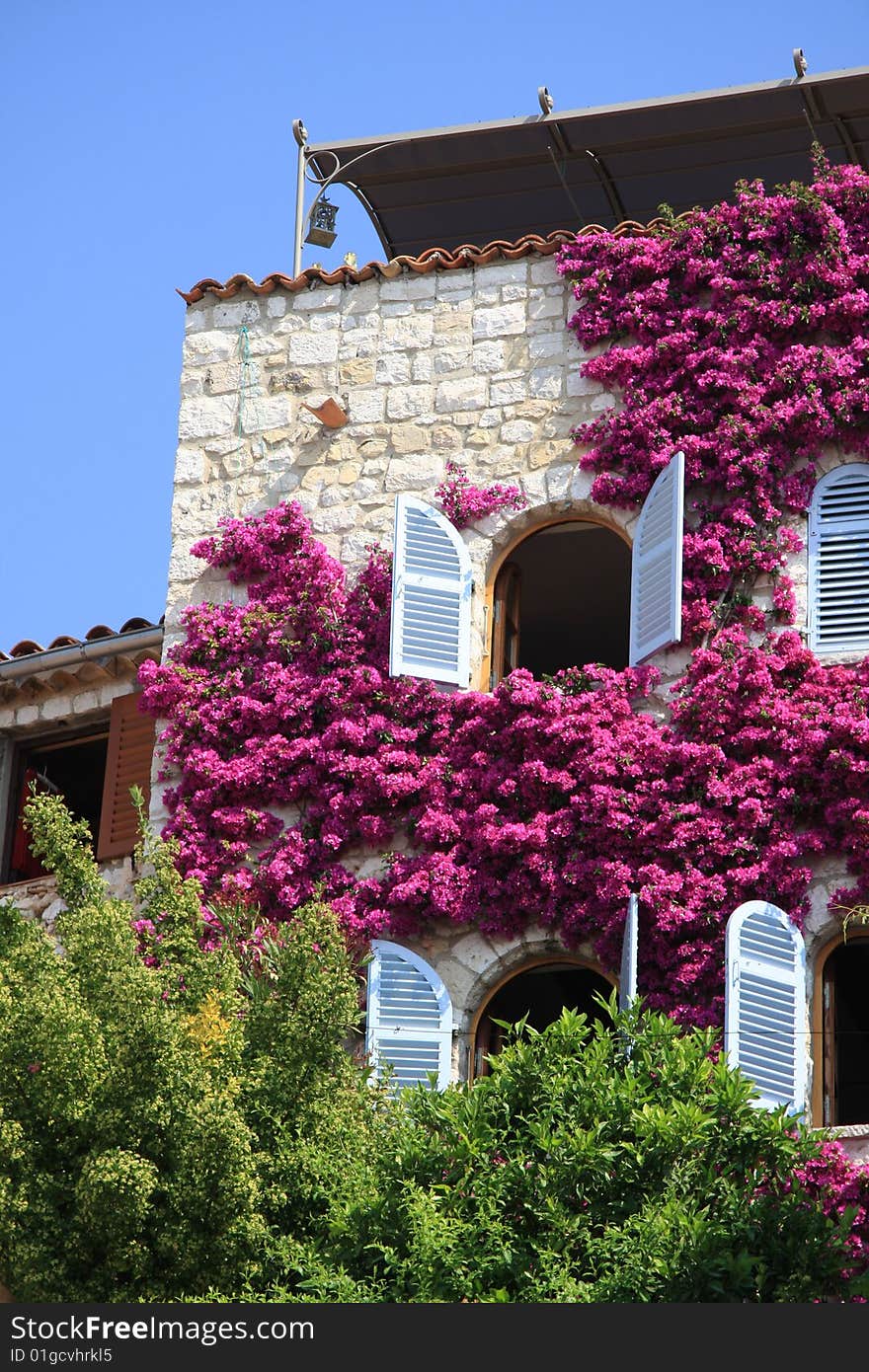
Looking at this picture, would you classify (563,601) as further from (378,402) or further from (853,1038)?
(853,1038)

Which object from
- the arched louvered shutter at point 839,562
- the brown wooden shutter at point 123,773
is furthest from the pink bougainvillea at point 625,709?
the brown wooden shutter at point 123,773

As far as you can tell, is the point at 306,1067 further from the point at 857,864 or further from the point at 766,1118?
the point at 857,864

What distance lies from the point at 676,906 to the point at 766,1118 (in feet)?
9.35

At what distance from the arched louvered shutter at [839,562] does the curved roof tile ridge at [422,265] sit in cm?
245

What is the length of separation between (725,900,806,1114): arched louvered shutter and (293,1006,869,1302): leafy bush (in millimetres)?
1732

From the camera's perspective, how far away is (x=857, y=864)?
13.9 metres

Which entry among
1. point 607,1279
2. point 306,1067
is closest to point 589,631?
point 306,1067

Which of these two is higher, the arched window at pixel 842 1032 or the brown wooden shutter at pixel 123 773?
the brown wooden shutter at pixel 123 773

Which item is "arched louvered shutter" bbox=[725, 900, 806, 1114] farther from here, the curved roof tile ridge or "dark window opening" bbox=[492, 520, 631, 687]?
the curved roof tile ridge

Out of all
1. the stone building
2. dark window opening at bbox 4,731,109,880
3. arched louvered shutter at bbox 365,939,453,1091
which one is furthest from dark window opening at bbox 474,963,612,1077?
dark window opening at bbox 4,731,109,880

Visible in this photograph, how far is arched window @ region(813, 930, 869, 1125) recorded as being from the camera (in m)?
13.6

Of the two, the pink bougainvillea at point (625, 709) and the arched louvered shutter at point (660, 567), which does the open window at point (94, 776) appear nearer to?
the pink bougainvillea at point (625, 709)

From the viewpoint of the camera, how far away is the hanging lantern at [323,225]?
18312mm

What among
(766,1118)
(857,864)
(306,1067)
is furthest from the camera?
(857,864)
